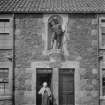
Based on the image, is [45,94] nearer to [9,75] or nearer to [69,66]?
[69,66]

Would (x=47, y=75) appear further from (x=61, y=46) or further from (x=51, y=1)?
(x=51, y=1)

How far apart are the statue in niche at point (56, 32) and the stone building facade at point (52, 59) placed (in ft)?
0.75

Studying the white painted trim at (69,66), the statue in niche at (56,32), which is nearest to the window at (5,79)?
the white painted trim at (69,66)

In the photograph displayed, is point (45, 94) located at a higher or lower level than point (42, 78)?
lower

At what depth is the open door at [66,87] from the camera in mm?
17406

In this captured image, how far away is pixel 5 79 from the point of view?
57.0ft

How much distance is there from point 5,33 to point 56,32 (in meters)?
2.89

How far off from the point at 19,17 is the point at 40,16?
3.92 feet

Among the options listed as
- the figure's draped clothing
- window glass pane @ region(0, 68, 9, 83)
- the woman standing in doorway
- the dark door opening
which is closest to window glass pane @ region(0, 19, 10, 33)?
window glass pane @ region(0, 68, 9, 83)

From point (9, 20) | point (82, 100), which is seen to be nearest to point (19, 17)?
point (9, 20)

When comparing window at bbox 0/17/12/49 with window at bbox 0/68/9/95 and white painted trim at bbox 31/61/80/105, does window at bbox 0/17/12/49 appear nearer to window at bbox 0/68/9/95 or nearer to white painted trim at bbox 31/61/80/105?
window at bbox 0/68/9/95

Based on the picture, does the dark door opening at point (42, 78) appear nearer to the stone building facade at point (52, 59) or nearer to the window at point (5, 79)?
the stone building facade at point (52, 59)

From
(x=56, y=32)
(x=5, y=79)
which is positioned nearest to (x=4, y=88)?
(x=5, y=79)

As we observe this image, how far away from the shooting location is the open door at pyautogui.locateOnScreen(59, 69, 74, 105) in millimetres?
17406
